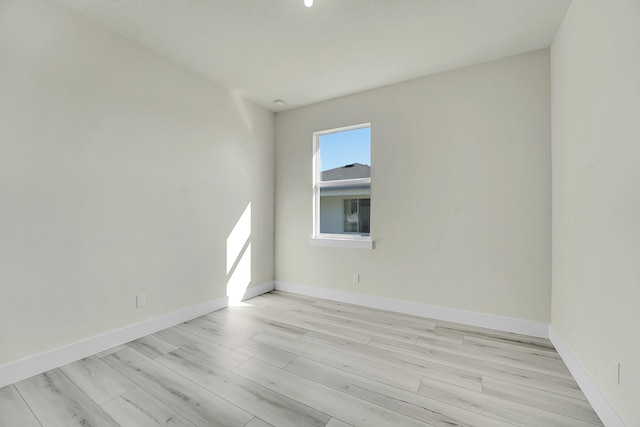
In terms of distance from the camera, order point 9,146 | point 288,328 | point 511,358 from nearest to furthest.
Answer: point 9,146
point 511,358
point 288,328

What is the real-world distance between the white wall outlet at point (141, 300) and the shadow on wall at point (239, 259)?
0.98 meters

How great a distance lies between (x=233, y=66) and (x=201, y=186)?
133 centimetres

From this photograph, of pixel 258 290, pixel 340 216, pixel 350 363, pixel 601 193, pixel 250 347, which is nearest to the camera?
pixel 601 193

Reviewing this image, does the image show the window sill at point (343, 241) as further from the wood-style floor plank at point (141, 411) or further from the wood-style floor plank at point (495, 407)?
the wood-style floor plank at point (141, 411)

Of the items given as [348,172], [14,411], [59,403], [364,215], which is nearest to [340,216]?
[364,215]

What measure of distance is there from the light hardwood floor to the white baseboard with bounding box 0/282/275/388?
0.22 feet

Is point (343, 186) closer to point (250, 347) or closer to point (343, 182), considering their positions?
point (343, 182)

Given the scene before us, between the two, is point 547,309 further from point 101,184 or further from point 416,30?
point 101,184

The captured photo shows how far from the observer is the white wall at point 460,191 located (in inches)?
97.7

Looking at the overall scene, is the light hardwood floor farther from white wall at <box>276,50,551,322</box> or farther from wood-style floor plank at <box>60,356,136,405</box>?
white wall at <box>276,50,551,322</box>

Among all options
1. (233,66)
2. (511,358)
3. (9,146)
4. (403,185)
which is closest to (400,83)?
(403,185)

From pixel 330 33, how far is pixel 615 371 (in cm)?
287

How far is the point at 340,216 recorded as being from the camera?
12.1 ft

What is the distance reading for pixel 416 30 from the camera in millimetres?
2213
